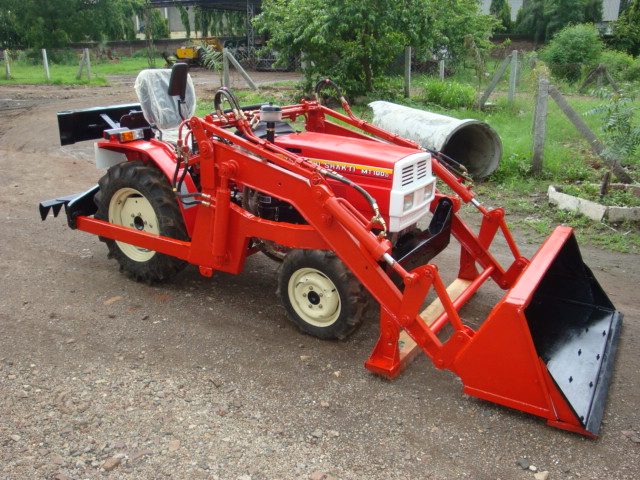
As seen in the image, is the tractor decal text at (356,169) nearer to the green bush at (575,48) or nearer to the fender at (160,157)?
the fender at (160,157)

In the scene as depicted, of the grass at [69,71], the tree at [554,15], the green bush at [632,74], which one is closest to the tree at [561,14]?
the tree at [554,15]

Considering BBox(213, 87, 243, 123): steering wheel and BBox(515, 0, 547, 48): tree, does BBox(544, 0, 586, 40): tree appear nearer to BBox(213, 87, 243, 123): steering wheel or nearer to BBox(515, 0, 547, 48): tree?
BBox(515, 0, 547, 48): tree

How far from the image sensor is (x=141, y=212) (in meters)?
5.07

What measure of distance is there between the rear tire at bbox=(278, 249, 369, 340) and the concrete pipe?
3611mm

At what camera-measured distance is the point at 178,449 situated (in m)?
3.16

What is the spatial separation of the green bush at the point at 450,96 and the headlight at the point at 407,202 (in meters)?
9.35

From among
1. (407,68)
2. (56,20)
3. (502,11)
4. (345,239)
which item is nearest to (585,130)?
(345,239)

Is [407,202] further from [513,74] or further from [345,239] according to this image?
[513,74]

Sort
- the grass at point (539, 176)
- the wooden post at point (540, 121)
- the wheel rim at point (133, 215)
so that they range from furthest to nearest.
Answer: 1. the wooden post at point (540, 121)
2. the grass at point (539, 176)
3. the wheel rim at point (133, 215)

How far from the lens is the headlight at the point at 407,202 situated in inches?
158

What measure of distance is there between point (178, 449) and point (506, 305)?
74.1 inches

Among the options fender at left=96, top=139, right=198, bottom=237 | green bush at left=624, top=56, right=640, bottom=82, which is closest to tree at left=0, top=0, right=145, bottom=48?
green bush at left=624, top=56, right=640, bottom=82

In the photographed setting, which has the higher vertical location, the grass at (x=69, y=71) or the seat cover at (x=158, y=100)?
the seat cover at (x=158, y=100)

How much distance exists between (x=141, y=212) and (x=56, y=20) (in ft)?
115
